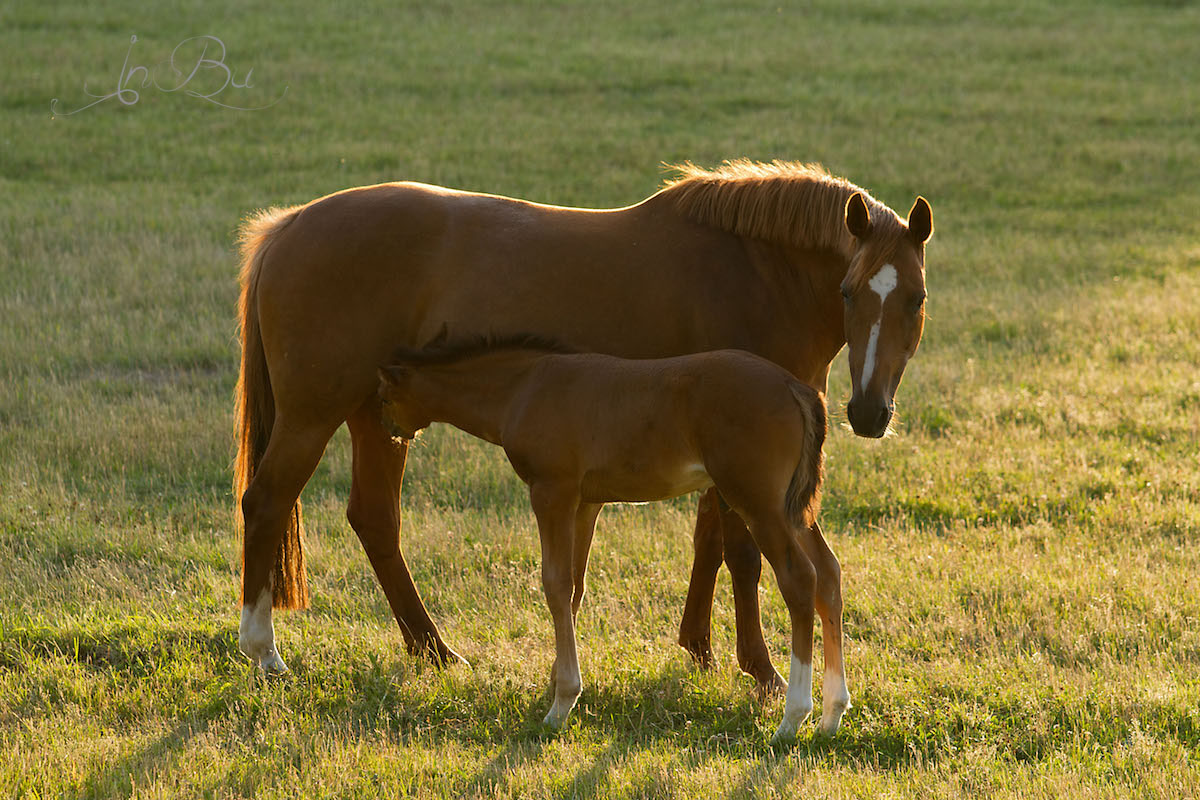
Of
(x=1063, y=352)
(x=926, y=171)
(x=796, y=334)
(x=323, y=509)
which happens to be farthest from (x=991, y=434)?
(x=926, y=171)

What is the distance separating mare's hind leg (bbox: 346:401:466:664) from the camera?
5629 mm

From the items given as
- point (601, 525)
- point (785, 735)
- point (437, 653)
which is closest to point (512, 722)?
point (437, 653)

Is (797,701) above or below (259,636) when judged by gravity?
above

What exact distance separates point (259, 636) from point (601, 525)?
2.20 metres

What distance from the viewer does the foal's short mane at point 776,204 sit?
5.07 meters

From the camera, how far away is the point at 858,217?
4.67 meters

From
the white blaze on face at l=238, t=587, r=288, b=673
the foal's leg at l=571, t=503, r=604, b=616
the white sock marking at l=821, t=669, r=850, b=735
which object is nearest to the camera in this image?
the white sock marking at l=821, t=669, r=850, b=735

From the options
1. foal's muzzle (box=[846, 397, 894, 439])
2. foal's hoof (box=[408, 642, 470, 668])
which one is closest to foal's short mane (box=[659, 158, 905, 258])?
foal's muzzle (box=[846, 397, 894, 439])

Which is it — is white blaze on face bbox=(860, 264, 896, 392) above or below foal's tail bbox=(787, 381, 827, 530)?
above

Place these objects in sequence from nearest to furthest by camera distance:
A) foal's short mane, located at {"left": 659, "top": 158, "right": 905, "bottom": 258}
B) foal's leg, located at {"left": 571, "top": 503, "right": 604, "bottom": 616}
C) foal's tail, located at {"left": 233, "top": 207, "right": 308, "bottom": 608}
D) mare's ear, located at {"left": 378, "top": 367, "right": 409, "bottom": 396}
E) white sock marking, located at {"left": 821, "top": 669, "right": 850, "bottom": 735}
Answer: white sock marking, located at {"left": 821, "top": 669, "right": 850, "bottom": 735}
mare's ear, located at {"left": 378, "top": 367, "right": 409, "bottom": 396}
foal's short mane, located at {"left": 659, "top": 158, "right": 905, "bottom": 258}
foal's leg, located at {"left": 571, "top": 503, "right": 604, "bottom": 616}
foal's tail, located at {"left": 233, "top": 207, "right": 308, "bottom": 608}

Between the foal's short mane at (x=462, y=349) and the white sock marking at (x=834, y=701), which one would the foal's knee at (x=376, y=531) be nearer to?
the foal's short mane at (x=462, y=349)

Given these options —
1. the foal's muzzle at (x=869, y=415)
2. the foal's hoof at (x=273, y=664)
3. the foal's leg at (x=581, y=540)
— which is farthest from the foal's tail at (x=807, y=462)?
the foal's hoof at (x=273, y=664)

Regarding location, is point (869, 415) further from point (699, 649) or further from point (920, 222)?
point (699, 649)

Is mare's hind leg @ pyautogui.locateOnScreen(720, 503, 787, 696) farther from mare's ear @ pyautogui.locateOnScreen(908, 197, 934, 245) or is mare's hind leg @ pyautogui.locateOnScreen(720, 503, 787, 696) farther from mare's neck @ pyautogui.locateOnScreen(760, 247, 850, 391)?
mare's ear @ pyautogui.locateOnScreen(908, 197, 934, 245)
